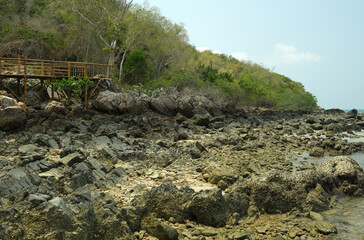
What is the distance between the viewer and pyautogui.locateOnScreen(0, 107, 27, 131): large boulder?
683 inches

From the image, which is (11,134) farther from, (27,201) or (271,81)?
(271,81)

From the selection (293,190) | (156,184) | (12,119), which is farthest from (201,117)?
(293,190)

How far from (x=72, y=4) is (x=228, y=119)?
22.2 m

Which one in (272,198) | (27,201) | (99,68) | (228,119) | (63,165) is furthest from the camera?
(99,68)

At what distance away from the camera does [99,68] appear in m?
41.8

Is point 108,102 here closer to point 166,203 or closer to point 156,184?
point 156,184

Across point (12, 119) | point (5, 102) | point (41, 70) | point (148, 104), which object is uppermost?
point (41, 70)

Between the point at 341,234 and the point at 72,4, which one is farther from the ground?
the point at 72,4

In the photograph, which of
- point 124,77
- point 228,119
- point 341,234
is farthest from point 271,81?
point 341,234

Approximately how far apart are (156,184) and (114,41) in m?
26.9

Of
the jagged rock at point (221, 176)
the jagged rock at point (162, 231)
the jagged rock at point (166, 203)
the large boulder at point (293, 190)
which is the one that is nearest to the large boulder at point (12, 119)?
the jagged rock at point (221, 176)

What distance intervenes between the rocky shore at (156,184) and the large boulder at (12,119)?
5 cm

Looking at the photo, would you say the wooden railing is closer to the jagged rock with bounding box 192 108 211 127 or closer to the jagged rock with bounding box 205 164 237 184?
the jagged rock with bounding box 192 108 211 127

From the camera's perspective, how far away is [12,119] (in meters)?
17.5
